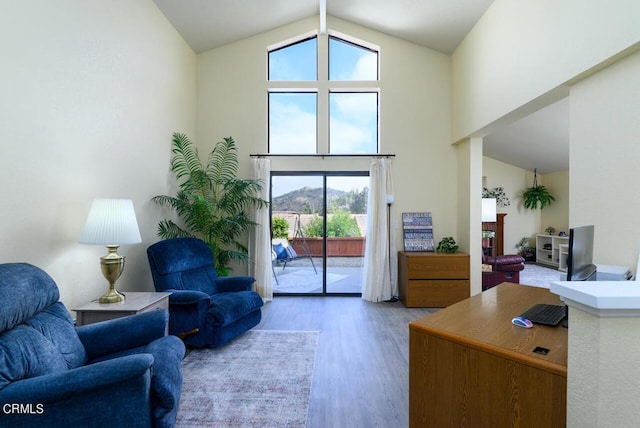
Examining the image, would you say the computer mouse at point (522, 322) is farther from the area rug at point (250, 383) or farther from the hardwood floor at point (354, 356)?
the area rug at point (250, 383)

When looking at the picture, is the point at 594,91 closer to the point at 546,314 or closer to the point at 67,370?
the point at 546,314

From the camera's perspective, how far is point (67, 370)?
1586mm

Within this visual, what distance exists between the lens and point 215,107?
4.84m

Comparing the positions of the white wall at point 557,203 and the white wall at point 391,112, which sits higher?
the white wall at point 391,112

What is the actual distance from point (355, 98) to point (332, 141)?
82 cm

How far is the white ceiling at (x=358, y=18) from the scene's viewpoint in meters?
3.87

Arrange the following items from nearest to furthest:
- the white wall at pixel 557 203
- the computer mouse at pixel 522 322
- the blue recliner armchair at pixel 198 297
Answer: the computer mouse at pixel 522 322 → the blue recliner armchair at pixel 198 297 → the white wall at pixel 557 203

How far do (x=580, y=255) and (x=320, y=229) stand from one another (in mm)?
3751

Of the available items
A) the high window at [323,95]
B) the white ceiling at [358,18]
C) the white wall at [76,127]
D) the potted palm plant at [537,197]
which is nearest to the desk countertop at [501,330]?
the white wall at [76,127]

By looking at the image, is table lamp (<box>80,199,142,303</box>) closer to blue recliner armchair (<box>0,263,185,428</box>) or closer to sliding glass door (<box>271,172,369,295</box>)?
blue recliner armchair (<box>0,263,185,428</box>)

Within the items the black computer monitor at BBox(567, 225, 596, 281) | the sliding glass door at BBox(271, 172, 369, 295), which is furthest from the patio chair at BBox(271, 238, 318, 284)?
the black computer monitor at BBox(567, 225, 596, 281)

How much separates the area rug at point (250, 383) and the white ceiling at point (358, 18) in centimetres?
405

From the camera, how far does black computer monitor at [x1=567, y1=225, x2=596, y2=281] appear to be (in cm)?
136

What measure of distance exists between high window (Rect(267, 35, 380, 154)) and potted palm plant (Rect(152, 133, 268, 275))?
811 mm
